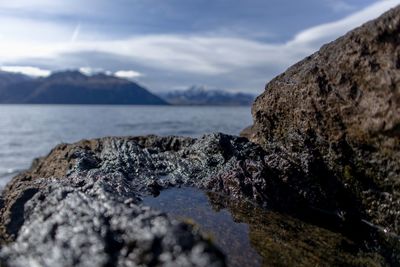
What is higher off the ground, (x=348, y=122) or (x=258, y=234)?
(x=348, y=122)

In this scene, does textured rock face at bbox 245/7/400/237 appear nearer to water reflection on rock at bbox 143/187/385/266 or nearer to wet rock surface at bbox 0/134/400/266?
wet rock surface at bbox 0/134/400/266

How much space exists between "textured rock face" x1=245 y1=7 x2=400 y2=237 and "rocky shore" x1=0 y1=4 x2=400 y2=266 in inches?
0.8

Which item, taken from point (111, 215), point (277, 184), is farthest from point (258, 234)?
point (111, 215)

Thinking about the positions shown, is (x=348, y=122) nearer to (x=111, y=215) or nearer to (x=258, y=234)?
(x=258, y=234)

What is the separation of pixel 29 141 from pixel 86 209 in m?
38.1

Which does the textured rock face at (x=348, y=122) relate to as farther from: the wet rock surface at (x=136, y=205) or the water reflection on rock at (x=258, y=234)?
the water reflection on rock at (x=258, y=234)

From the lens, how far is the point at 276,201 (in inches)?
340

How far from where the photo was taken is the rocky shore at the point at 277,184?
5543mm

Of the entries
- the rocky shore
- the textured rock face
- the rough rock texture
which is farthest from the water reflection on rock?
the textured rock face

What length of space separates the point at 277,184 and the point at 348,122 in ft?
6.31

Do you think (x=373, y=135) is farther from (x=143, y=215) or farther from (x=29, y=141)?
(x=29, y=141)

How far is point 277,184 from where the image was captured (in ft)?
29.1

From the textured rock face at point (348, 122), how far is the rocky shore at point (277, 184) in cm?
2

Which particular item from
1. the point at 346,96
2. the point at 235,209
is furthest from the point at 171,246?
the point at 346,96
